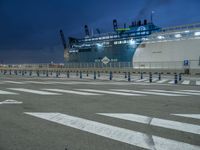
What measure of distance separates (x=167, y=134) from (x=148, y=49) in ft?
191

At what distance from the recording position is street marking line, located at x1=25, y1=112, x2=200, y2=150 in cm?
387

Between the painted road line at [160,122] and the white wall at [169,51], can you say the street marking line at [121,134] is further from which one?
the white wall at [169,51]

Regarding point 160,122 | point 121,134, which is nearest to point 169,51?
point 160,122

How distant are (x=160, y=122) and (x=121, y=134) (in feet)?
4.77

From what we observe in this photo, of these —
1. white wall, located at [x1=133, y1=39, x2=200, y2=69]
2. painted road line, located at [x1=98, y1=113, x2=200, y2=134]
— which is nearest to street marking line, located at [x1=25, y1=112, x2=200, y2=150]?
painted road line, located at [x1=98, y1=113, x2=200, y2=134]

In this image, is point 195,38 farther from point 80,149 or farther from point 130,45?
point 80,149

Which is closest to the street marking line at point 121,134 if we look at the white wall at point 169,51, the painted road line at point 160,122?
the painted road line at point 160,122

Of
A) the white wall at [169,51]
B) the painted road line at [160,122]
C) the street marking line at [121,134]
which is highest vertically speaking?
the white wall at [169,51]

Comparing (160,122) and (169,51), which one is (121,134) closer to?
(160,122)

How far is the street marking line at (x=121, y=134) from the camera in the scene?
3873mm

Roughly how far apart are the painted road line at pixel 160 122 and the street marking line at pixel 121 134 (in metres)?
0.85

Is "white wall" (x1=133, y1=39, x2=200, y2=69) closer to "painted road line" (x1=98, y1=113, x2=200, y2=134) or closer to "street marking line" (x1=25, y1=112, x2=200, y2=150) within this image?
"painted road line" (x1=98, y1=113, x2=200, y2=134)

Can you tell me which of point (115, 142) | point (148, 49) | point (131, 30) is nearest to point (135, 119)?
point (115, 142)

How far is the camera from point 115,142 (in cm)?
405
